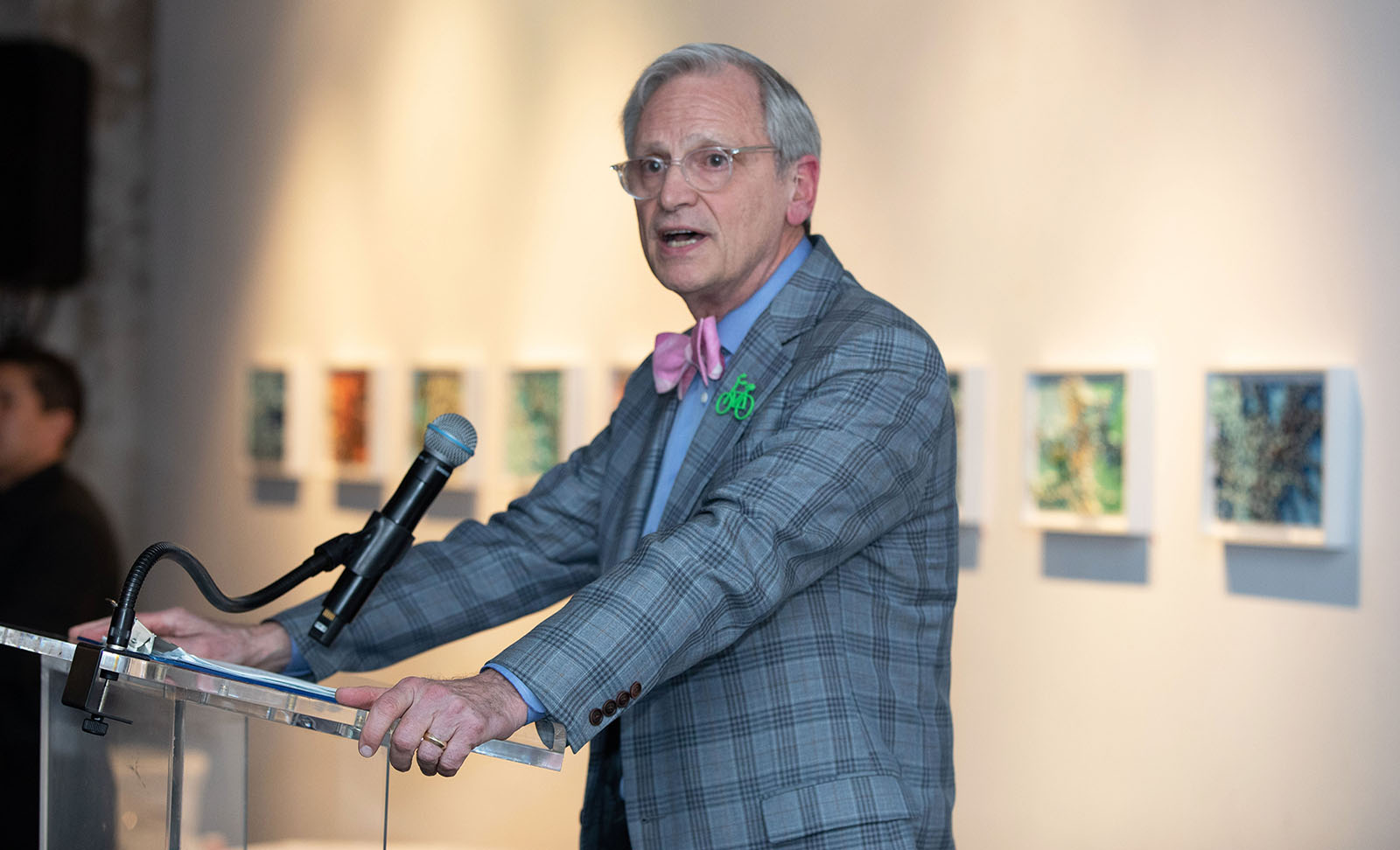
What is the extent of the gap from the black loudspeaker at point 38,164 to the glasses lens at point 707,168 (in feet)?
15.7

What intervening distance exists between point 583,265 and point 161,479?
2628 mm

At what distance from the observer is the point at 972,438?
3.23 m

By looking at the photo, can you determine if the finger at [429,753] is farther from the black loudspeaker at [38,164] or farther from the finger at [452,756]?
the black loudspeaker at [38,164]

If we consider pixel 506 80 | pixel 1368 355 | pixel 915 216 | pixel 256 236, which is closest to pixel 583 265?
pixel 506 80

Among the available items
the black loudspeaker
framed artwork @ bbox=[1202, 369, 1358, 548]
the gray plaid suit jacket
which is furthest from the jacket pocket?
the black loudspeaker

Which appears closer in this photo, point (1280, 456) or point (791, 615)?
point (791, 615)

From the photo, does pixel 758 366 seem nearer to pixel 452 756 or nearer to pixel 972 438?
pixel 452 756

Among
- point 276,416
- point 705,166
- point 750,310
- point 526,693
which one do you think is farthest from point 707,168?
point 276,416

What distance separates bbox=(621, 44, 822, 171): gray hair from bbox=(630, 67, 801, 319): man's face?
14 mm

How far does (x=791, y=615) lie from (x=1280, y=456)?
1.41m

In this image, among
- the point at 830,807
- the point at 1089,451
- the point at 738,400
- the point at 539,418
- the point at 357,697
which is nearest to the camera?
the point at 357,697

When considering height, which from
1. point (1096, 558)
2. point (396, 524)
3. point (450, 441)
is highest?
point (450, 441)

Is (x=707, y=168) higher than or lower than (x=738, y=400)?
higher

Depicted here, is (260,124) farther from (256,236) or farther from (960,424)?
(960,424)
